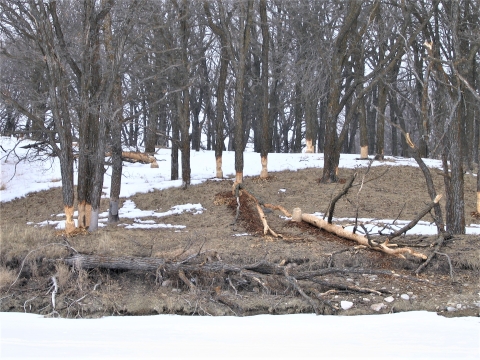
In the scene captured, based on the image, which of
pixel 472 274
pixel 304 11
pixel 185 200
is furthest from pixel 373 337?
pixel 304 11

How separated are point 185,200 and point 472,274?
1033cm

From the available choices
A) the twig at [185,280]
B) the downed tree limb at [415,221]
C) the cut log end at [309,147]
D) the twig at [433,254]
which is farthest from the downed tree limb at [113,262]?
the cut log end at [309,147]

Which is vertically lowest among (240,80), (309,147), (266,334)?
(266,334)

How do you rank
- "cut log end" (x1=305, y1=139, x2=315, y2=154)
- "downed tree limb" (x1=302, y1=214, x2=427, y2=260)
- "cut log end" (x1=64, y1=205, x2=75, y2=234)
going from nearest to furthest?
1. "downed tree limb" (x1=302, y1=214, x2=427, y2=260)
2. "cut log end" (x1=64, y1=205, x2=75, y2=234)
3. "cut log end" (x1=305, y1=139, x2=315, y2=154)

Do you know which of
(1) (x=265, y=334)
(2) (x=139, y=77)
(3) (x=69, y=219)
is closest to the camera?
(1) (x=265, y=334)

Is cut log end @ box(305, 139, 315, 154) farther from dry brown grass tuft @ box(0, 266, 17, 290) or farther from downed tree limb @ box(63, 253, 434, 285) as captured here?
dry brown grass tuft @ box(0, 266, 17, 290)

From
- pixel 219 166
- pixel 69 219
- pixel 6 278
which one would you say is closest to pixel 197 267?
pixel 6 278

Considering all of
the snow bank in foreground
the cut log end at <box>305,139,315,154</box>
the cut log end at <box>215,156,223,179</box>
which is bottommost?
the snow bank in foreground

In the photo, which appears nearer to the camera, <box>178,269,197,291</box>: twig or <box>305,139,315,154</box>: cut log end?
<box>178,269,197,291</box>: twig

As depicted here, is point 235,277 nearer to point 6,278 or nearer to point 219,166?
point 6,278

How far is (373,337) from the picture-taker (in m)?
7.19

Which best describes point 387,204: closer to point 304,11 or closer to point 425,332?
point 304,11

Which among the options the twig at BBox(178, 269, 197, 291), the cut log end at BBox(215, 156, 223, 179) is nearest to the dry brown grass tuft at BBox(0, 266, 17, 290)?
the twig at BBox(178, 269, 197, 291)

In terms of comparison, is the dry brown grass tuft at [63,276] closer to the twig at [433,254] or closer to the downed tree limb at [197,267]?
the downed tree limb at [197,267]
